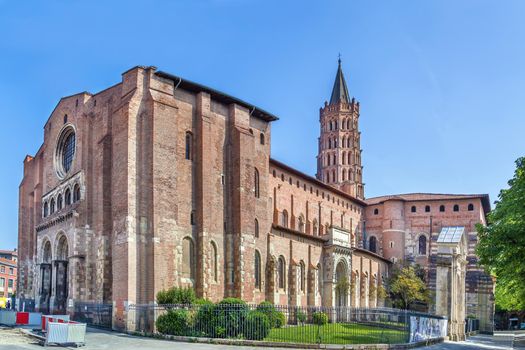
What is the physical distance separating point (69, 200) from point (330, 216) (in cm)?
2764

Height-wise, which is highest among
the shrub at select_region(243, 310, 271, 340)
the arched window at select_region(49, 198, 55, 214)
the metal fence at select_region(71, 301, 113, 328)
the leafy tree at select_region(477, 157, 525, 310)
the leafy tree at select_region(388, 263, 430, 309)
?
the arched window at select_region(49, 198, 55, 214)

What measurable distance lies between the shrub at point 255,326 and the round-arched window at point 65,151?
792 inches

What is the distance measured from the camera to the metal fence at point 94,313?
32.3 m

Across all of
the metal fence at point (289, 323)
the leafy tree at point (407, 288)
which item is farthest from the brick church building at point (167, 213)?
the leafy tree at point (407, 288)

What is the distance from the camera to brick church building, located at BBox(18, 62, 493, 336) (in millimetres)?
32531

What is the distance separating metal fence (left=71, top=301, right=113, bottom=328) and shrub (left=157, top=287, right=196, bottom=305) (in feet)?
12.0

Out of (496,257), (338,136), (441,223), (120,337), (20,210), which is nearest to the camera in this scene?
(496,257)

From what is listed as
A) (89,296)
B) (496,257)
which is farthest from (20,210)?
(496,257)

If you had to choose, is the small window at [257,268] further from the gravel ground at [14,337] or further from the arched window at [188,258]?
the gravel ground at [14,337]

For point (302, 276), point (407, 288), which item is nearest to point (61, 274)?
point (302, 276)

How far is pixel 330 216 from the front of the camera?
58719 millimetres

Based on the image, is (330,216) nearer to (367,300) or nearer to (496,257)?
(367,300)

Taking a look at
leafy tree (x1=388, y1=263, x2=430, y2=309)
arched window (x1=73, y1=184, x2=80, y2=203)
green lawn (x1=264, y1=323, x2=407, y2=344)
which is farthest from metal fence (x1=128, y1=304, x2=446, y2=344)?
leafy tree (x1=388, y1=263, x2=430, y2=309)

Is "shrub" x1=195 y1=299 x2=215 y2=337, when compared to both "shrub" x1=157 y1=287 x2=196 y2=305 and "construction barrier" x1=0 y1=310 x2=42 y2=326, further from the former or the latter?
"construction barrier" x1=0 y1=310 x2=42 y2=326
